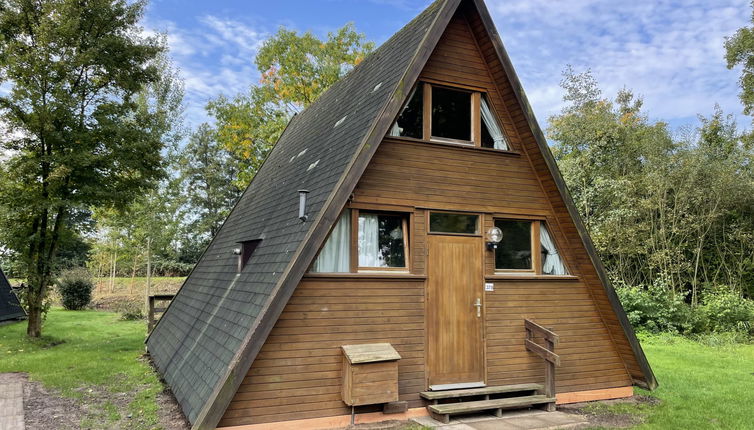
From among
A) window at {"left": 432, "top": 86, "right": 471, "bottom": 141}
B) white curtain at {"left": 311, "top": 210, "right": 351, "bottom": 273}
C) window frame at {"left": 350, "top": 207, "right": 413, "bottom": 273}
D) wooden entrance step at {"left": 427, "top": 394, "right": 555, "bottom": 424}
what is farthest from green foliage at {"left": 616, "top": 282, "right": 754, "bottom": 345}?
white curtain at {"left": 311, "top": 210, "right": 351, "bottom": 273}

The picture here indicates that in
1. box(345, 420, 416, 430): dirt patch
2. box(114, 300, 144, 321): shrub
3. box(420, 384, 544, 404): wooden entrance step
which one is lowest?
box(114, 300, 144, 321): shrub

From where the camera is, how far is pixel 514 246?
7035mm

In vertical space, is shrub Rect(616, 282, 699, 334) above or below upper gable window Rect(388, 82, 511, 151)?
below

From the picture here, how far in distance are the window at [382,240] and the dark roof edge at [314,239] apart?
85cm

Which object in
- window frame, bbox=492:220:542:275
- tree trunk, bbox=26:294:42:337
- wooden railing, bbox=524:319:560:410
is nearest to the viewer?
wooden railing, bbox=524:319:560:410

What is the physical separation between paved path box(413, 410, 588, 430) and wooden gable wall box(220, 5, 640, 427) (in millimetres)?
510

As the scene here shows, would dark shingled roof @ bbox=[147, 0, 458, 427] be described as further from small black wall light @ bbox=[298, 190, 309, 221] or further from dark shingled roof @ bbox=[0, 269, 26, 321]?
dark shingled roof @ bbox=[0, 269, 26, 321]

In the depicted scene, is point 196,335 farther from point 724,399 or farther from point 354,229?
point 724,399

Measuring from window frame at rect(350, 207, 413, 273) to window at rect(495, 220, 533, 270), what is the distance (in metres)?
1.44

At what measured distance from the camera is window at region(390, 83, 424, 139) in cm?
652

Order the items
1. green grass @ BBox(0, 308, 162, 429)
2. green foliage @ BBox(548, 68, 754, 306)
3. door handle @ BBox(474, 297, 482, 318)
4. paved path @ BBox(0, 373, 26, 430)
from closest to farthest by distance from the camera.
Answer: paved path @ BBox(0, 373, 26, 430)
green grass @ BBox(0, 308, 162, 429)
door handle @ BBox(474, 297, 482, 318)
green foliage @ BBox(548, 68, 754, 306)

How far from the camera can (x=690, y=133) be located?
50.9ft

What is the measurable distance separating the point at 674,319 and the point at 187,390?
14.3 metres

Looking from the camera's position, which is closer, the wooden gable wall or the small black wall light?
the wooden gable wall
